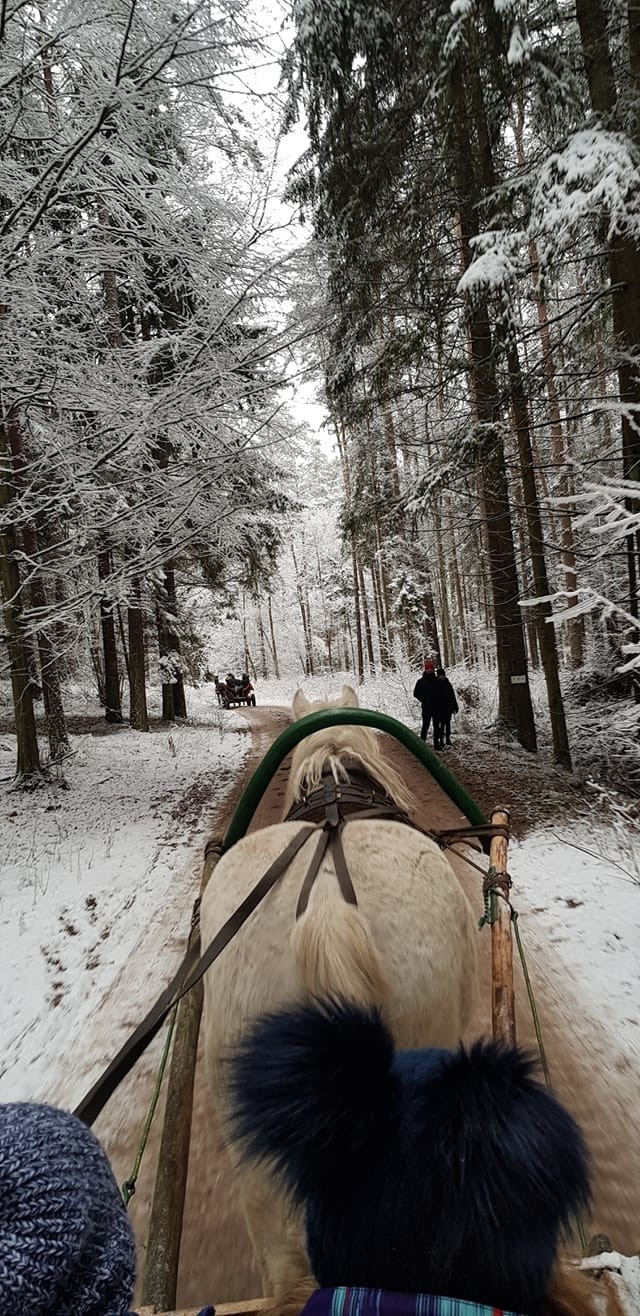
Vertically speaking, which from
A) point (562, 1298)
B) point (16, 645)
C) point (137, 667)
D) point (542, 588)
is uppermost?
point (542, 588)

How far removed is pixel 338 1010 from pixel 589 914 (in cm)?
419

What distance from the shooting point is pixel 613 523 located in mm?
3326

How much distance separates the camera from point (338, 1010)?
40.4 inches

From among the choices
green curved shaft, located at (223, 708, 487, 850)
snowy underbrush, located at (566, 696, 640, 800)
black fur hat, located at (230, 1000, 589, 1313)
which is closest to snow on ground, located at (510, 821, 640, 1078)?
snowy underbrush, located at (566, 696, 640, 800)

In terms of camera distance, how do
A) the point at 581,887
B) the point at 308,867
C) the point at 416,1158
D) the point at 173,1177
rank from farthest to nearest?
the point at 581,887
the point at 308,867
the point at 173,1177
the point at 416,1158

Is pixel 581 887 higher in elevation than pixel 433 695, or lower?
lower

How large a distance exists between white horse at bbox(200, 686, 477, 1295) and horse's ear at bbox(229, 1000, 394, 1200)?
0.33 meters

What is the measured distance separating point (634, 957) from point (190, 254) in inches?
257

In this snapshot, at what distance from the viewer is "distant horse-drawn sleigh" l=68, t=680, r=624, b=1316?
86 cm

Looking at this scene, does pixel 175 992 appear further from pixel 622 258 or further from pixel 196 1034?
pixel 622 258

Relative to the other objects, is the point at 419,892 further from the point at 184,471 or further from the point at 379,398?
the point at 379,398

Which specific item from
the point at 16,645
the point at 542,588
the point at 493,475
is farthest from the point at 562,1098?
the point at 16,645

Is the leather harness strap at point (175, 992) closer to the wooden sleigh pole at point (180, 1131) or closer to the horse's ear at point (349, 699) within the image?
the wooden sleigh pole at point (180, 1131)

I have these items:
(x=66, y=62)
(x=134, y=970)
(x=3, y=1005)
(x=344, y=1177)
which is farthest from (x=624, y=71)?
(x=3, y=1005)
